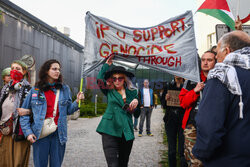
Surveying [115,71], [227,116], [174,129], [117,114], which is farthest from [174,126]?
[227,116]

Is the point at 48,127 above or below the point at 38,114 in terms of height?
below

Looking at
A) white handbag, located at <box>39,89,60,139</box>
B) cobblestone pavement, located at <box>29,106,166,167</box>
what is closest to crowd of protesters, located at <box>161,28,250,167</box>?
white handbag, located at <box>39,89,60,139</box>

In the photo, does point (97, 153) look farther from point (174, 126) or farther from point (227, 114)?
point (227, 114)

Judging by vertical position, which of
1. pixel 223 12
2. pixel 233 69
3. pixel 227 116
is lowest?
pixel 227 116

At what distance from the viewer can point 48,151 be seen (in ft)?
10.7

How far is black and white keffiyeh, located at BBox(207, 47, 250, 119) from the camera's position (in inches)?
69.3

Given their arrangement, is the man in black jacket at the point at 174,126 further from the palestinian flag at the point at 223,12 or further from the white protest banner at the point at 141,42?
the palestinian flag at the point at 223,12

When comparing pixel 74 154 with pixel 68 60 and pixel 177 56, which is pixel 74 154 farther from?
pixel 68 60

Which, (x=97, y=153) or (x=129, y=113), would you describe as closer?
(x=129, y=113)

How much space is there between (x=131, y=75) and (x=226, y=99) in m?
2.09

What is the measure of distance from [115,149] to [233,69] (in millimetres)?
2000

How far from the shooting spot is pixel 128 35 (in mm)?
3867

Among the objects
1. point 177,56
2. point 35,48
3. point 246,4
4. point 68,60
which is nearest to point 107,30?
point 177,56

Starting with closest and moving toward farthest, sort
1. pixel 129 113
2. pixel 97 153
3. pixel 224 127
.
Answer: pixel 224 127
pixel 129 113
pixel 97 153
